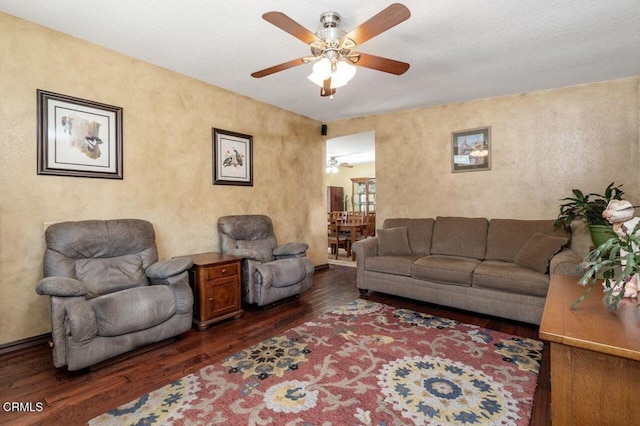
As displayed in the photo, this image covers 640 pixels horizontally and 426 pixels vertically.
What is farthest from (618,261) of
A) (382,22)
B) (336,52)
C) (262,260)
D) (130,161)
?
(130,161)

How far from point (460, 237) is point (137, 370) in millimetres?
3614

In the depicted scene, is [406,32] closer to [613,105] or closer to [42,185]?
[613,105]

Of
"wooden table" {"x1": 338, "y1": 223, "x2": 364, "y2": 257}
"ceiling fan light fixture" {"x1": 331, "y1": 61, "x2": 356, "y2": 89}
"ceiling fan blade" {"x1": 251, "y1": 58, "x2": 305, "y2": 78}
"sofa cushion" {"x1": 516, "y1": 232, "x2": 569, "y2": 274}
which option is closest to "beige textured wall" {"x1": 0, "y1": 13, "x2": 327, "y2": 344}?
"ceiling fan blade" {"x1": 251, "y1": 58, "x2": 305, "y2": 78}

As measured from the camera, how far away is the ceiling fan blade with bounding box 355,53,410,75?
2246mm

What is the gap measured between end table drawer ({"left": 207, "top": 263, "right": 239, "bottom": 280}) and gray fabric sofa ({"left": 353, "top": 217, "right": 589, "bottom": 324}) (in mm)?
1586

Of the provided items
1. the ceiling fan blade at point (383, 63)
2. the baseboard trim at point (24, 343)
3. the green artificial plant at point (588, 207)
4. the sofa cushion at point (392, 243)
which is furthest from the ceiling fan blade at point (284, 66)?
the green artificial plant at point (588, 207)

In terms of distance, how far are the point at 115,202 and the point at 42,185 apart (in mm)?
539

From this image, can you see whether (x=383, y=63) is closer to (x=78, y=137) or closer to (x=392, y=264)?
(x=392, y=264)

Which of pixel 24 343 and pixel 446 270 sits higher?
pixel 446 270

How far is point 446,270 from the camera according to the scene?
129 inches

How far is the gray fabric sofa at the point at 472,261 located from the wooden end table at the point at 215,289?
1588mm

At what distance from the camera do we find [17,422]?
1.63 metres

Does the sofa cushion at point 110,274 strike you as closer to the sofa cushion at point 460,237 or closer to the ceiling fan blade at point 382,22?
the ceiling fan blade at point 382,22

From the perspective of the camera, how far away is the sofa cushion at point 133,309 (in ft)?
6.95
